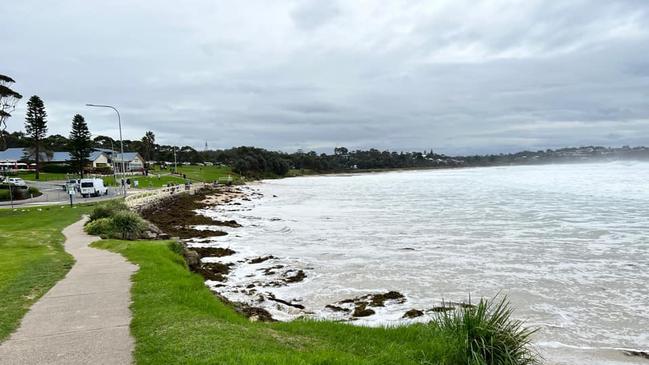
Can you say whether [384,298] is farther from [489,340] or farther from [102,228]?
[102,228]

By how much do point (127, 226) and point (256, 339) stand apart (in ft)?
52.4

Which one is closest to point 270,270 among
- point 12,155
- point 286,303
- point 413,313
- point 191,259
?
point 191,259

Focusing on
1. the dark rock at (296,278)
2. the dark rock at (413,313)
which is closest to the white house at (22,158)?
the dark rock at (296,278)

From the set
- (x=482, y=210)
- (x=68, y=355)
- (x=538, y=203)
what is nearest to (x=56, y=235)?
(x=68, y=355)

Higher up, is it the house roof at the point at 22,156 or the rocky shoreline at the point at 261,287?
the house roof at the point at 22,156

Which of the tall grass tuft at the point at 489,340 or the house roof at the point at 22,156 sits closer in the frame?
the tall grass tuft at the point at 489,340

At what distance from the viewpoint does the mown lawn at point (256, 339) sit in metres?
5.57

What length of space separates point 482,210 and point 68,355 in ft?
110

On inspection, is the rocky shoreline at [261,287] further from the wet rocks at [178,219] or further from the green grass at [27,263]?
the green grass at [27,263]

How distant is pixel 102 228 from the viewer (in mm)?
19938

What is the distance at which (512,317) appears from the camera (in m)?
10.6

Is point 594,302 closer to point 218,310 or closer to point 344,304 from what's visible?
point 344,304

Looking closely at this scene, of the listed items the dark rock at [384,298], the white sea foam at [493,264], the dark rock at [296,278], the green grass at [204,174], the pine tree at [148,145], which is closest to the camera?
the white sea foam at [493,264]

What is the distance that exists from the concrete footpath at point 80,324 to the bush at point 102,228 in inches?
334
